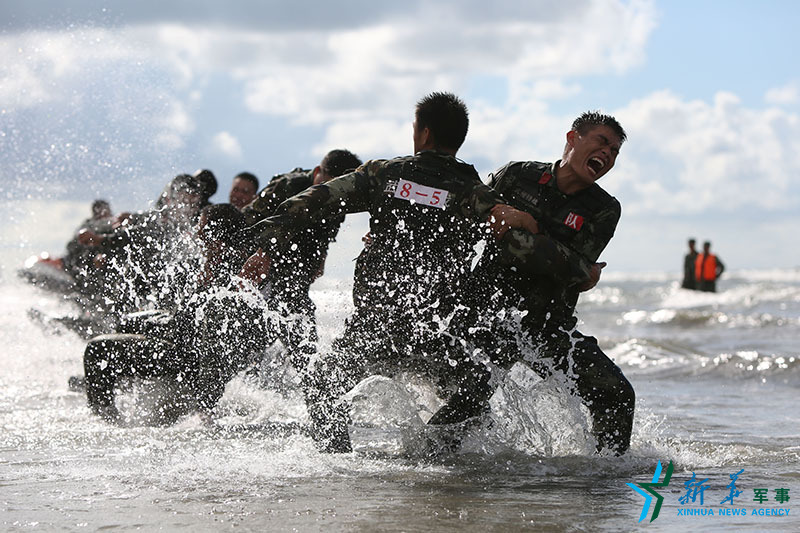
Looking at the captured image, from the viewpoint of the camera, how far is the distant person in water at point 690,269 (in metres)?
30.3

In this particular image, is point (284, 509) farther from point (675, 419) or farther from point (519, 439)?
point (675, 419)

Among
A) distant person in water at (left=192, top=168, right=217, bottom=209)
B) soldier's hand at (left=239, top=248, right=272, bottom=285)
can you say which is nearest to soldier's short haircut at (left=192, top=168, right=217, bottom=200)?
distant person in water at (left=192, top=168, right=217, bottom=209)

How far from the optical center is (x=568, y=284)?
5516mm

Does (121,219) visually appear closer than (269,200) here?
No

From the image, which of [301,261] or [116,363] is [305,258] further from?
[116,363]

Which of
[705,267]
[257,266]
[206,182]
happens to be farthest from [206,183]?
[705,267]

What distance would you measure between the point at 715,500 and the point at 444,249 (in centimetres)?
187

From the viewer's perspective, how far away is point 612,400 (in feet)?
18.5

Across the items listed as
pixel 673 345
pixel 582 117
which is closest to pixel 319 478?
pixel 582 117

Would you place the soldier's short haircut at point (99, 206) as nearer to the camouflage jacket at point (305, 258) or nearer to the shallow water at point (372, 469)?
the shallow water at point (372, 469)

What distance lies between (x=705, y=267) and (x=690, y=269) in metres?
1.15

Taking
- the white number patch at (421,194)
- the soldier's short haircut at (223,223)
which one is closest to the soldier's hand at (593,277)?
the white number patch at (421,194)

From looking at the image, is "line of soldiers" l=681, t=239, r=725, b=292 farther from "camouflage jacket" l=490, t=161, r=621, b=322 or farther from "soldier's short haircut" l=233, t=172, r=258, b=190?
"camouflage jacket" l=490, t=161, r=621, b=322

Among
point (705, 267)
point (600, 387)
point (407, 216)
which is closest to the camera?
point (407, 216)
